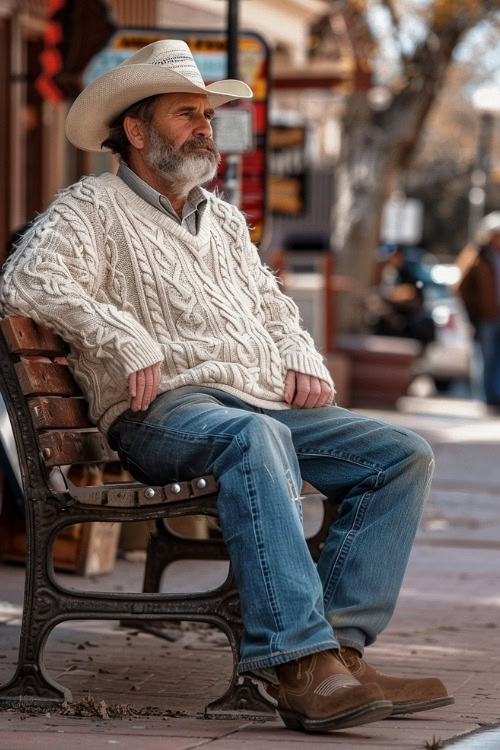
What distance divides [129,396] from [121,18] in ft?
32.1

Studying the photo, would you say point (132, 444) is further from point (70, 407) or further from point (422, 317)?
point (422, 317)

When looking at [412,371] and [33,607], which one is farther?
[412,371]

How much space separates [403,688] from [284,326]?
1.19 metres

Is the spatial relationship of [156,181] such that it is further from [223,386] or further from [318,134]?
[318,134]

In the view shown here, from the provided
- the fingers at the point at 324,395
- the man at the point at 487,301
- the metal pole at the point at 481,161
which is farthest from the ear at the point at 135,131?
the metal pole at the point at 481,161

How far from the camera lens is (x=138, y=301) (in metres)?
4.64

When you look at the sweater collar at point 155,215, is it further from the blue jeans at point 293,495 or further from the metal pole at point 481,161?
the metal pole at point 481,161

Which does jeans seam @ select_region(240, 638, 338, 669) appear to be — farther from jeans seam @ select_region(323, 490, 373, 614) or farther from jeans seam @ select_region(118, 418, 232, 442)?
jeans seam @ select_region(118, 418, 232, 442)

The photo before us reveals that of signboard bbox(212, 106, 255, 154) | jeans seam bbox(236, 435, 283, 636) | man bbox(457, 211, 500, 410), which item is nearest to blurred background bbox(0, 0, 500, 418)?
signboard bbox(212, 106, 255, 154)

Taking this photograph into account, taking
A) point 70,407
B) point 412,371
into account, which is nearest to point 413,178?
point 412,371

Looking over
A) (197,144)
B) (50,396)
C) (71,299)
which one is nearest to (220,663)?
(50,396)

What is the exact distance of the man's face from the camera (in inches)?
188

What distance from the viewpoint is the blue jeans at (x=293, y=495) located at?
407 centimetres

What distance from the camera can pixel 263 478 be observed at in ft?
13.5
